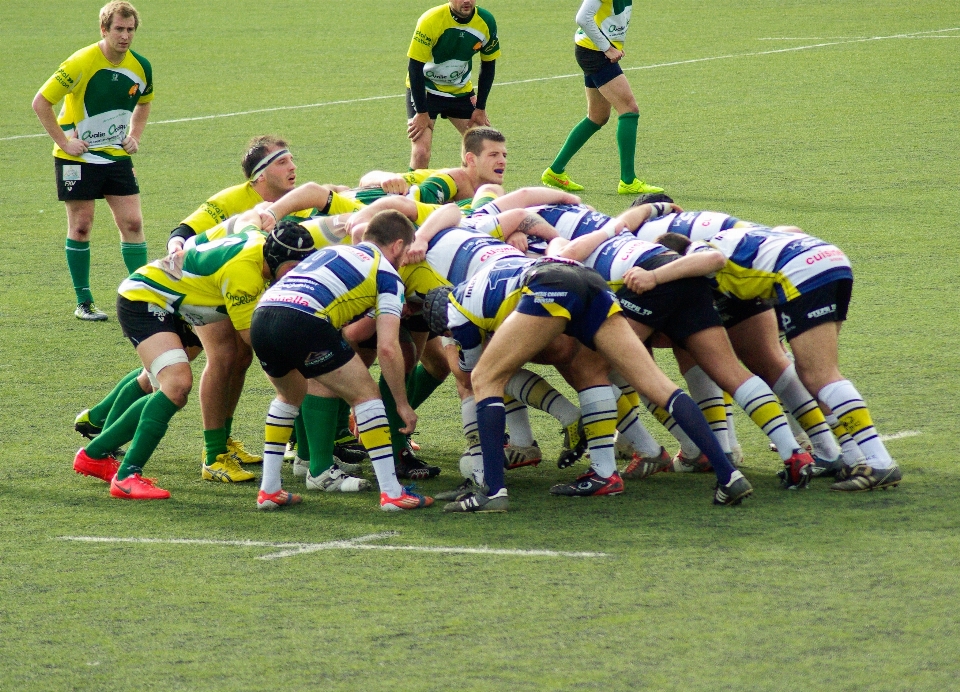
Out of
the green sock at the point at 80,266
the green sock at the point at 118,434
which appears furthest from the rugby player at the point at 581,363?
the green sock at the point at 80,266

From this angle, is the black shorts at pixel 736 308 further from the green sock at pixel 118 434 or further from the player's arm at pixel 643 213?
the green sock at pixel 118 434

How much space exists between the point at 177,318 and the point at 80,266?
11.4 ft

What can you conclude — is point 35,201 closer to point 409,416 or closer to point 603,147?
point 603,147

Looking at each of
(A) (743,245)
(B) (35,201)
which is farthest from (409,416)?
(B) (35,201)

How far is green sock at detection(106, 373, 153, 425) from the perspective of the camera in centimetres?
723

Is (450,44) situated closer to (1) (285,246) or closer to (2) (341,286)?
Result: (1) (285,246)

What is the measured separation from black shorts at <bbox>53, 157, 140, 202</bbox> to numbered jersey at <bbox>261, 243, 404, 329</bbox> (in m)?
4.14

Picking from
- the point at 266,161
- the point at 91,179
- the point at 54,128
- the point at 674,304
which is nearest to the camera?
the point at 674,304

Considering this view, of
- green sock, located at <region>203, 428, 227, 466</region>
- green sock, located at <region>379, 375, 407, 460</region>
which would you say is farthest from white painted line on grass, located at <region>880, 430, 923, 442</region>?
green sock, located at <region>203, 428, 227, 466</region>

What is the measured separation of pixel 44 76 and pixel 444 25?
36.7 ft

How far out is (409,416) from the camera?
6270 mm

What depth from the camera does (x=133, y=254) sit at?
10227 mm

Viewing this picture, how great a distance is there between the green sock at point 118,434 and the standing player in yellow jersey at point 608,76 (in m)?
7.43

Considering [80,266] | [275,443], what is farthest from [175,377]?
[80,266]
